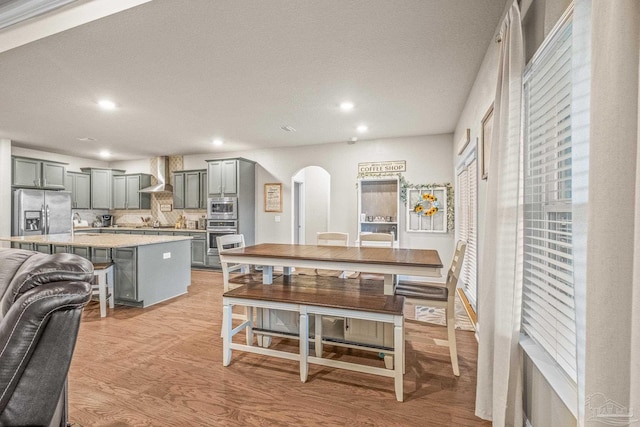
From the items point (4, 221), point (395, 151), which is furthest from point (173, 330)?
point (4, 221)

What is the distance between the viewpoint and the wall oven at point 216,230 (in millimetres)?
6023

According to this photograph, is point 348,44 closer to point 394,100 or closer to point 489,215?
point 394,100

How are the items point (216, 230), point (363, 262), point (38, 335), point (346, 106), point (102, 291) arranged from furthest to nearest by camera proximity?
point (216, 230) < point (346, 106) < point (102, 291) < point (363, 262) < point (38, 335)

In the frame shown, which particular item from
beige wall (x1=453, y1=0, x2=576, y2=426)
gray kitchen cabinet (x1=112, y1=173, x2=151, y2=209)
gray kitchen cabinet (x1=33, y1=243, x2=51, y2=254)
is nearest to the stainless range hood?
gray kitchen cabinet (x1=112, y1=173, x2=151, y2=209)

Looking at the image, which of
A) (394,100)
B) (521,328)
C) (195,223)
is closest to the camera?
(521,328)

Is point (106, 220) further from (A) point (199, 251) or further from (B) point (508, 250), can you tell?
(B) point (508, 250)

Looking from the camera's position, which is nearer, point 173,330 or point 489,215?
point 489,215

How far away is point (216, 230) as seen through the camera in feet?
20.1

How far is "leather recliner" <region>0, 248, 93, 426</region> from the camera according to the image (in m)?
1.10

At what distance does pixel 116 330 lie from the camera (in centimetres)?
319

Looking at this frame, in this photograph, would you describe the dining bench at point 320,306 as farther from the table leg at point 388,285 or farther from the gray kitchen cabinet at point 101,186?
the gray kitchen cabinet at point 101,186

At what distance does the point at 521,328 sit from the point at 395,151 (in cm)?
421

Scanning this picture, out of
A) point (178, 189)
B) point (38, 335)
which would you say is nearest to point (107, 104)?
point (178, 189)

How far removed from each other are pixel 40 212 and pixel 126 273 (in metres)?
3.67
